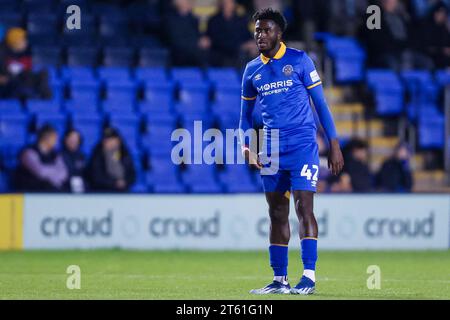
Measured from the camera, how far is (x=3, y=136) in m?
17.5

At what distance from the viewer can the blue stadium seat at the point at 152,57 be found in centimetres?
1966

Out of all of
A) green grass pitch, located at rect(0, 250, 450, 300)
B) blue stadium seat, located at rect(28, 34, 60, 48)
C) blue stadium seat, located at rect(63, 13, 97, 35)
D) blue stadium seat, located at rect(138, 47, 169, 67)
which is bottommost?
green grass pitch, located at rect(0, 250, 450, 300)

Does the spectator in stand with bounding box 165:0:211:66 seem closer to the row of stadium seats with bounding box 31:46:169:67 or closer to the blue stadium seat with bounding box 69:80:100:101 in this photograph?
the row of stadium seats with bounding box 31:46:169:67

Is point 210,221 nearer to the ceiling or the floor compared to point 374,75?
nearer to the floor

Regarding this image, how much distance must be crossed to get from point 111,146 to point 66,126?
1368mm

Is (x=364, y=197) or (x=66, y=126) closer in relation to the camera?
(x=364, y=197)

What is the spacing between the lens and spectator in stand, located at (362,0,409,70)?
19766 millimetres

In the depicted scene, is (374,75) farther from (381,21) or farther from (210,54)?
(210,54)

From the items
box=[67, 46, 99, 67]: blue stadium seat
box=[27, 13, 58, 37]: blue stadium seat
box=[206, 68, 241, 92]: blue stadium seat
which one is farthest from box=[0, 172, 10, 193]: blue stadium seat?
box=[206, 68, 241, 92]: blue stadium seat

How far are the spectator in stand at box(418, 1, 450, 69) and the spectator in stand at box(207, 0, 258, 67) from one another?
124 inches

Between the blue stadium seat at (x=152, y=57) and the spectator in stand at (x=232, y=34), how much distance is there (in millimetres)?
873

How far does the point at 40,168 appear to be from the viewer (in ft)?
54.5

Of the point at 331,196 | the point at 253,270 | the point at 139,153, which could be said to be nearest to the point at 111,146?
the point at 139,153

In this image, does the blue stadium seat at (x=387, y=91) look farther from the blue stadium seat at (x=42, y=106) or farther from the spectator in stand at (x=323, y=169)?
the blue stadium seat at (x=42, y=106)
